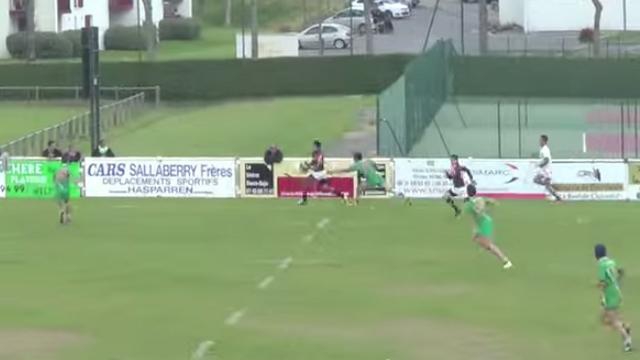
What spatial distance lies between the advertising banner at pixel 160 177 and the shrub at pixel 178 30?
62.4 metres

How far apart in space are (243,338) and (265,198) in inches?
731

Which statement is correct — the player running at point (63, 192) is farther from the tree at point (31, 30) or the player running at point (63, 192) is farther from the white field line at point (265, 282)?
the tree at point (31, 30)

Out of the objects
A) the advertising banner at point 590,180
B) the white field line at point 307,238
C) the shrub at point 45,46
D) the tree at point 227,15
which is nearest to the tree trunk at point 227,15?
the tree at point 227,15

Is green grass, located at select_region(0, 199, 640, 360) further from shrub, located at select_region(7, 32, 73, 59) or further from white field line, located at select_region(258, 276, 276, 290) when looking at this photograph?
shrub, located at select_region(7, 32, 73, 59)

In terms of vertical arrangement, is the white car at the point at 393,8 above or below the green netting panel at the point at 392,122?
above

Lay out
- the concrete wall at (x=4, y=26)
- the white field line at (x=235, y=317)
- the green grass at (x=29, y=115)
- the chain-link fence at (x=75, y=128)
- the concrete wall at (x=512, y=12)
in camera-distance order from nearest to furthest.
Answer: the white field line at (x=235, y=317), the chain-link fence at (x=75, y=128), the green grass at (x=29, y=115), the concrete wall at (x=4, y=26), the concrete wall at (x=512, y=12)

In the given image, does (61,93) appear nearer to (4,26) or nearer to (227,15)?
(4,26)

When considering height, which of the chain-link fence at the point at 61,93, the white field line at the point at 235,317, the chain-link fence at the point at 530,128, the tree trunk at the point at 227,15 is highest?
the tree trunk at the point at 227,15

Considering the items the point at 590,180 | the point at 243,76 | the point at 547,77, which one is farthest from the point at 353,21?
the point at 590,180

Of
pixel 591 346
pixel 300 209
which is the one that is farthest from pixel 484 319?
pixel 300 209

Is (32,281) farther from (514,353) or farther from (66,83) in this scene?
(66,83)

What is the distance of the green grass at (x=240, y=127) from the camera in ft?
163

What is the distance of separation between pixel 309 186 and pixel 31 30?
4983 cm

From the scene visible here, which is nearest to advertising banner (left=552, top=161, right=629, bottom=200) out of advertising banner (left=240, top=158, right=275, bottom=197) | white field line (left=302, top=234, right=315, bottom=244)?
advertising banner (left=240, top=158, right=275, bottom=197)
